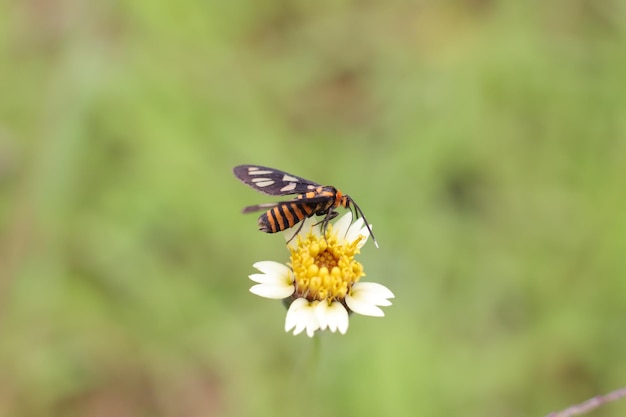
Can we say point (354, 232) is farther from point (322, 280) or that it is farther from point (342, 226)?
point (322, 280)

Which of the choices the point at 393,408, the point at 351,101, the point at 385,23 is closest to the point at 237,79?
the point at 351,101

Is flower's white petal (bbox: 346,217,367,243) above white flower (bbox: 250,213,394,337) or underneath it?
above

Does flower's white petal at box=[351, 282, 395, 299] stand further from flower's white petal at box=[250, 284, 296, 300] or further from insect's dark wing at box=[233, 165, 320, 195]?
insect's dark wing at box=[233, 165, 320, 195]

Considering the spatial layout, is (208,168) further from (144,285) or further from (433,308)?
(433,308)

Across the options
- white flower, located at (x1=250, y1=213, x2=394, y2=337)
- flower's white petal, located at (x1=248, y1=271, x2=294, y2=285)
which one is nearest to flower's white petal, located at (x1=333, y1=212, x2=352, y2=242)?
white flower, located at (x1=250, y1=213, x2=394, y2=337)

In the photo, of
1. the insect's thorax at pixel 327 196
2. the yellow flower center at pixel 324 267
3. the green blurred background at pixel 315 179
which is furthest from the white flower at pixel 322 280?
the green blurred background at pixel 315 179
